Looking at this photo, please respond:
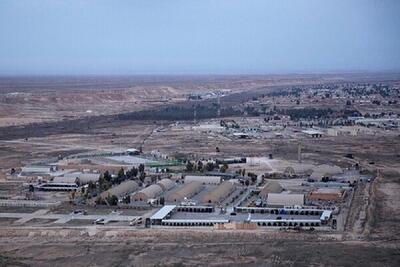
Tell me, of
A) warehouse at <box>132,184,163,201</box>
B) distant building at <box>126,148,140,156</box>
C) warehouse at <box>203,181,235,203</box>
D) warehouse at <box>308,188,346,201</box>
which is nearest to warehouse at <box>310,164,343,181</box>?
warehouse at <box>308,188,346,201</box>

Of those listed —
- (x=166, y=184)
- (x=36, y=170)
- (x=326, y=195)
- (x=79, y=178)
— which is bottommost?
(x=36, y=170)

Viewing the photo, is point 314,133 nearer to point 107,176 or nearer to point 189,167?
point 189,167

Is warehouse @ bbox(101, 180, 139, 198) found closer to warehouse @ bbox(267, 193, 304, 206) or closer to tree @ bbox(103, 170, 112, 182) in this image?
tree @ bbox(103, 170, 112, 182)

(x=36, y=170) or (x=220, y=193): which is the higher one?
(x=220, y=193)

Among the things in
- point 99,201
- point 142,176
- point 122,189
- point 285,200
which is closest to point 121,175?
point 142,176

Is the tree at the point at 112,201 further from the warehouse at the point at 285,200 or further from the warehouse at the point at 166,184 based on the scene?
the warehouse at the point at 285,200

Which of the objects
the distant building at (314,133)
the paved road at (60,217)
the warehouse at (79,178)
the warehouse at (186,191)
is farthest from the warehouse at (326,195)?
the distant building at (314,133)

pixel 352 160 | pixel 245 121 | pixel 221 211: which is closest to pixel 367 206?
pixel 221 211
